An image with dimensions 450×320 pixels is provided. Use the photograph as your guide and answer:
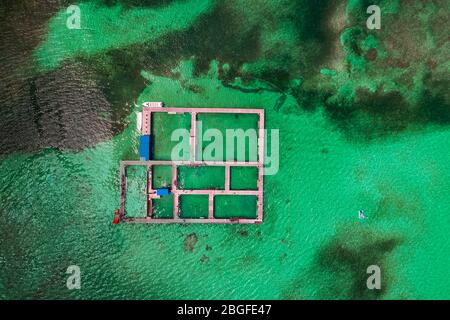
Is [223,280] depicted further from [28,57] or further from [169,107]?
[28,57]

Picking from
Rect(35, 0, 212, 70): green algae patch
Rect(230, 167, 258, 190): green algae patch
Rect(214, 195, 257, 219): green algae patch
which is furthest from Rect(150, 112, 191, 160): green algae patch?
Rect(35, 0, 212, 70): green algae patch

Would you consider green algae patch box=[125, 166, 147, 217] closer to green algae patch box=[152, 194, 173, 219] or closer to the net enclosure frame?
the net enclosure frame

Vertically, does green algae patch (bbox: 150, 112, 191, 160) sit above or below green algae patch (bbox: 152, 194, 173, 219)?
above

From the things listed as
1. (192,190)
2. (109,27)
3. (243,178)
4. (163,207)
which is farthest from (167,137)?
(109,27)

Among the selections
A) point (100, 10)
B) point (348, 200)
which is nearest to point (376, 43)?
point (348, 200)

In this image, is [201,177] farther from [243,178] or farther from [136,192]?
[136,192]
